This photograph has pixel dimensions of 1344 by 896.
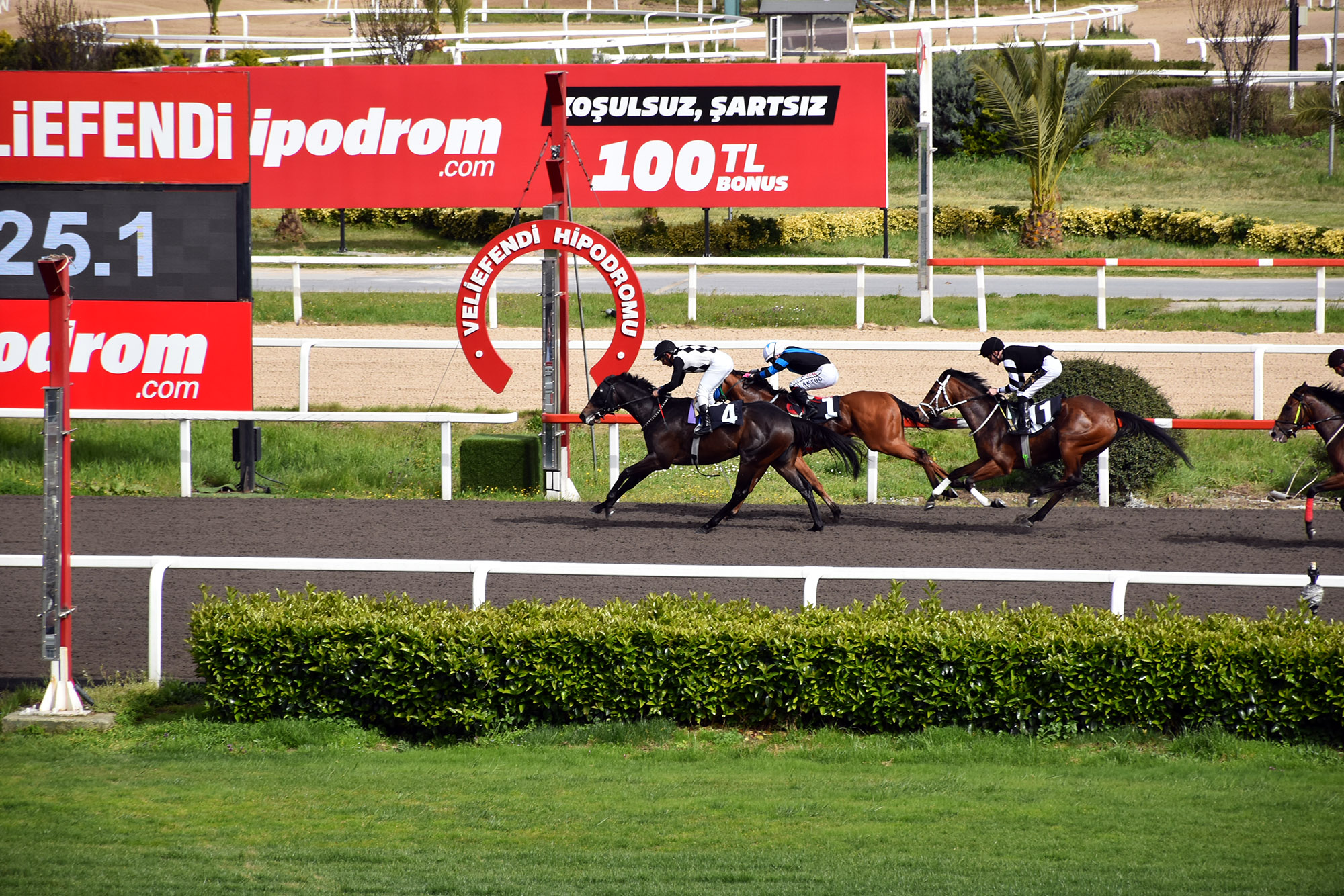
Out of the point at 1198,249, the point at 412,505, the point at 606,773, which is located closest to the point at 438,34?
the point at 1198,249

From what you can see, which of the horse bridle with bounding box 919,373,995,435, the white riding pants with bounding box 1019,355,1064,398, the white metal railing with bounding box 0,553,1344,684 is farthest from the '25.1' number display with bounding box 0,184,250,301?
the white riding pants with bounding box 1019,355,1064,398

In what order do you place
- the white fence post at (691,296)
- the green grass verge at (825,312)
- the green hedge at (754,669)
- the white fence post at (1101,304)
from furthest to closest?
the green grass verge at (825,312)
the white fence post at (691,296)
the white fence post at (1101,304)
the green hedge at (754,669)

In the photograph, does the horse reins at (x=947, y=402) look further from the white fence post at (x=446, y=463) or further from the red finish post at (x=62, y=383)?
the red finish post at (x=62, y=383)

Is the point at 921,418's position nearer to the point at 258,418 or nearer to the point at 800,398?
the point at 800,398

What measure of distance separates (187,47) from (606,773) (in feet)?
81.9

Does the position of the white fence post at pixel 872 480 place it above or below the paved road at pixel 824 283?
below

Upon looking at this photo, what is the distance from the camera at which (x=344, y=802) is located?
4.95 meters

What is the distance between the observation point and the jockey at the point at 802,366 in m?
9.80

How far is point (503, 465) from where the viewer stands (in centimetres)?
1089

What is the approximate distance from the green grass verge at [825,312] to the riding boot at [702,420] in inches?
198

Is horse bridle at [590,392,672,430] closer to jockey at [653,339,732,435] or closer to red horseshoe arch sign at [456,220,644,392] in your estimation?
jockey at [653,339,732,435]

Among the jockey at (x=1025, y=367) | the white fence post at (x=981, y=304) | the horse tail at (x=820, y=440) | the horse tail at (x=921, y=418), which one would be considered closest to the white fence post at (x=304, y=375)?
the horse tail at (x=820, y=440)

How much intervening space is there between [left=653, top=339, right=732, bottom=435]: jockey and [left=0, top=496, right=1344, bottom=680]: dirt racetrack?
904 millimetres

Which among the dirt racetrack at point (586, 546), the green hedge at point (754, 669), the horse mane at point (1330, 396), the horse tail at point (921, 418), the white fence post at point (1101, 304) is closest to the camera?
the green hedge at point (754, 669)
